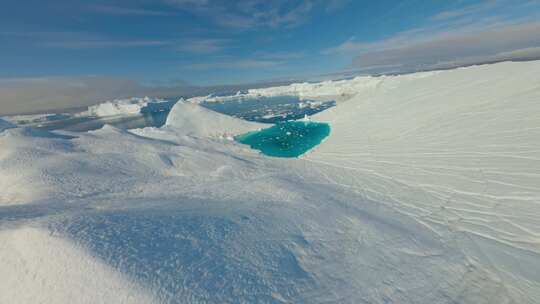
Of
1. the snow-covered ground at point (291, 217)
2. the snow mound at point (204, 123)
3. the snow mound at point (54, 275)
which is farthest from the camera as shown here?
the snow mound at point (204, 123)

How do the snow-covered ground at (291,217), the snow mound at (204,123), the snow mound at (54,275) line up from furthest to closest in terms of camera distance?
1. the snow mound at (204,123)
2. the snow-covered ground at (291,217)
3. the snow mound at (54,275)

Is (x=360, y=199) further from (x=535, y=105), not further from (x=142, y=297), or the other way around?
(x=535, y=105)

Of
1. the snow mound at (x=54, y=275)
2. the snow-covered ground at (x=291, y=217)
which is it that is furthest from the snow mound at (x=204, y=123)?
the snow mound at (x=54, y=275)

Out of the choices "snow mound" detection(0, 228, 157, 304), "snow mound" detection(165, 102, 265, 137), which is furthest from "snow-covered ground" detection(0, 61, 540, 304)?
"snow mound" detection(165, 102, 265, 137)

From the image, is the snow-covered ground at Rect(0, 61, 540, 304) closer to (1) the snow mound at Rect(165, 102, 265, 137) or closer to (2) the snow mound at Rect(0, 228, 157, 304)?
(2) the snow mound at Rect(0, 228, 157, 304)

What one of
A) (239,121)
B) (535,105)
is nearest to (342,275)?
(535,105)

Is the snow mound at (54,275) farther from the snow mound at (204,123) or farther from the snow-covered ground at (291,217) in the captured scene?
the snow mound at (204,123)

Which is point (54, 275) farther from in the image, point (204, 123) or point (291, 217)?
point (204, 123)
